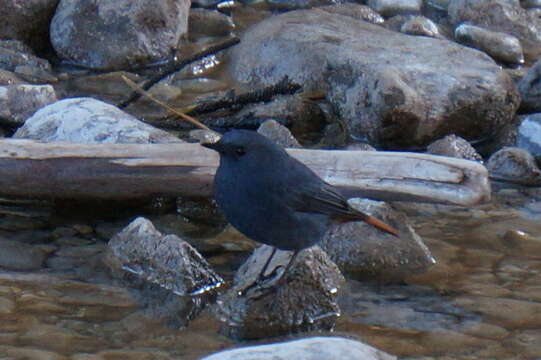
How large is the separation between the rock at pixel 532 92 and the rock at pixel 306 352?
4.12 meters

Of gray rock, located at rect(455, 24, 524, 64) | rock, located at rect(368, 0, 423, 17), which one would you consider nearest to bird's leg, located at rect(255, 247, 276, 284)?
gray rock, located at rect(455, 24, 524, 64)

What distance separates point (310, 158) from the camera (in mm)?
5277

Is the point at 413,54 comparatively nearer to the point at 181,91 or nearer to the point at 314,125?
the point at 314,125

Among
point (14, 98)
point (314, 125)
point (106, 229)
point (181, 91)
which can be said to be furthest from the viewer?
point (181, 91)

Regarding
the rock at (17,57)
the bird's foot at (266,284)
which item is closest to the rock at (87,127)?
the bird's foot at (266,284)

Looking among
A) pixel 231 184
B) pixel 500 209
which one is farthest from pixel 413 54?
pixel 231 184

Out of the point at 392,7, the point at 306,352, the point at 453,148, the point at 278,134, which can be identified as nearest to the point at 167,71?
the point at 278,134

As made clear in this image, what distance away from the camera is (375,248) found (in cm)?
513

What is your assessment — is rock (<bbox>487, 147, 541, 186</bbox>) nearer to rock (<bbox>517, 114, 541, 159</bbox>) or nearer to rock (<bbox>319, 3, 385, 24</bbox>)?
rock (<bbox>517, 114, 541, 159</bbox>)

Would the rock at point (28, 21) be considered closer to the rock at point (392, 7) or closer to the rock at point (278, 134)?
the rock at point (278, 134)

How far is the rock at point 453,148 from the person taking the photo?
6.36 meters

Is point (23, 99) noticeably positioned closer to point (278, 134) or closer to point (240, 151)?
point (278, 134)

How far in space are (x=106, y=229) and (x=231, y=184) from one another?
1349 millimetres

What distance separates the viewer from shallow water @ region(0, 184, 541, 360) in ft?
14.1
